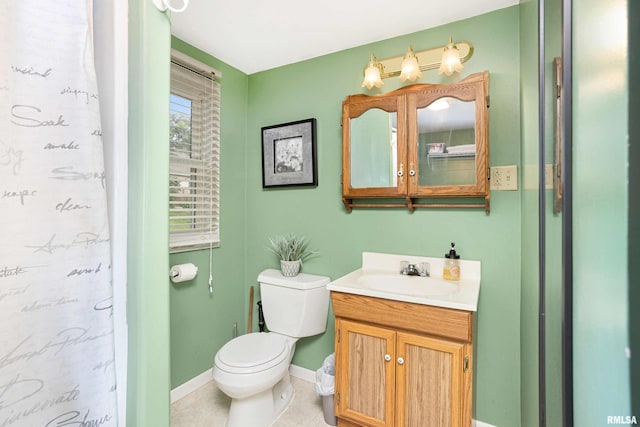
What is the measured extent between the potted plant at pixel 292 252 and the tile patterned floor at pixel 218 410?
83 centimetres

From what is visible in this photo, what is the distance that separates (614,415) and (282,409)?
1.93m

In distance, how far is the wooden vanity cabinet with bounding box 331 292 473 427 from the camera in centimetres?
135

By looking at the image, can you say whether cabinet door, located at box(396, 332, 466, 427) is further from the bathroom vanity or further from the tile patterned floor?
the tile patterned floor

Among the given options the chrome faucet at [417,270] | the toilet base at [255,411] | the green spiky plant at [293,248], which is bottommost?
the toilet base at [255,411]

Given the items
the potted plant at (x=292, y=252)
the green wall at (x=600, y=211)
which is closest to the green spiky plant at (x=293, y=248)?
the potted plant at (x=292, y=252)

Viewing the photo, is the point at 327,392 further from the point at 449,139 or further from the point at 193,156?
the point at 193,156

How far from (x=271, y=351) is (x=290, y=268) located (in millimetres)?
584

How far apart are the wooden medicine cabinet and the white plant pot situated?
61 centimetres

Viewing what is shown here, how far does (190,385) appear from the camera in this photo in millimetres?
2053

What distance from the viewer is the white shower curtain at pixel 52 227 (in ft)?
1.61

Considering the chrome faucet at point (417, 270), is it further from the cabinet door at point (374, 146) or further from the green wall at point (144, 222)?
the green wall at point (144, 222)

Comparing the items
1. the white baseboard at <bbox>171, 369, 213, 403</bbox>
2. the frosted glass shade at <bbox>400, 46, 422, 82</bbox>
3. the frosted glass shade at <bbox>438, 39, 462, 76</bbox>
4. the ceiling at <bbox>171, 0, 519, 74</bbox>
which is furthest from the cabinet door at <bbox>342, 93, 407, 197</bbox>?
the white baseboard at <bbox>171, 369, 213, 403</bbox>

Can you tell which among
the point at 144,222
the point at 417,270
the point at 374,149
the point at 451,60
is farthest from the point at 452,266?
the point at 144,222

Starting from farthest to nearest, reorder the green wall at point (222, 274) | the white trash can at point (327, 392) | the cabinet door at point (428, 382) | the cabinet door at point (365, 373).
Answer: the green wall at point (222, 274) → the white trash can at point (327, 392) → the cabinet door at point (365, 373) → the cabinet door at point (428, 382)
